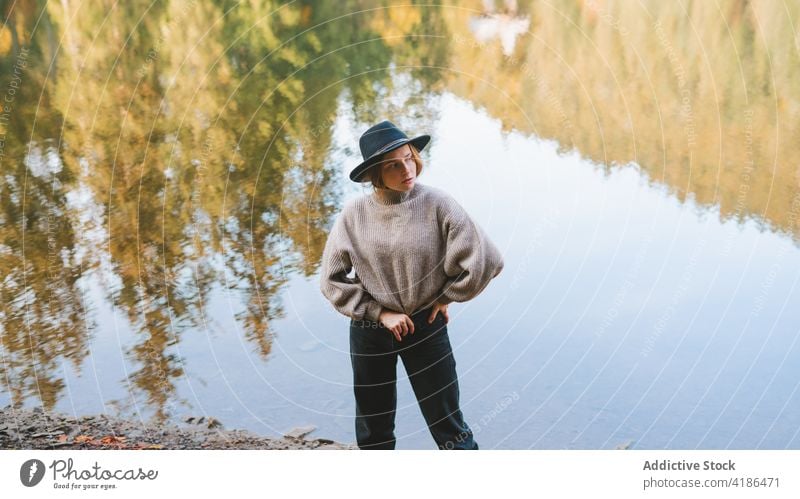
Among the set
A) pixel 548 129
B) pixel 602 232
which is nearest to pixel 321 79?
pixel 548 129

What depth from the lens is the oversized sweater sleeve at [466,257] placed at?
2.43m

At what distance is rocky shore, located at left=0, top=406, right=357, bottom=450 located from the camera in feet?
10.8

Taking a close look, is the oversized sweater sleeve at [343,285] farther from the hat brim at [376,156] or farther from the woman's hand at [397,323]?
the hat brim at [376,156]

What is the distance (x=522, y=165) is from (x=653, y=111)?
3201mm

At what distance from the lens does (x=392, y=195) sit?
250cm

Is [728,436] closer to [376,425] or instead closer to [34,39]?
[376,425]

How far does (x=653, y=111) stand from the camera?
24.8 feet

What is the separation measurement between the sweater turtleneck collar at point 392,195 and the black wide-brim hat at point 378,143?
0.07 metres

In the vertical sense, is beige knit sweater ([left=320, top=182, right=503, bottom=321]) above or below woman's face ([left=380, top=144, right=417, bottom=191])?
below
